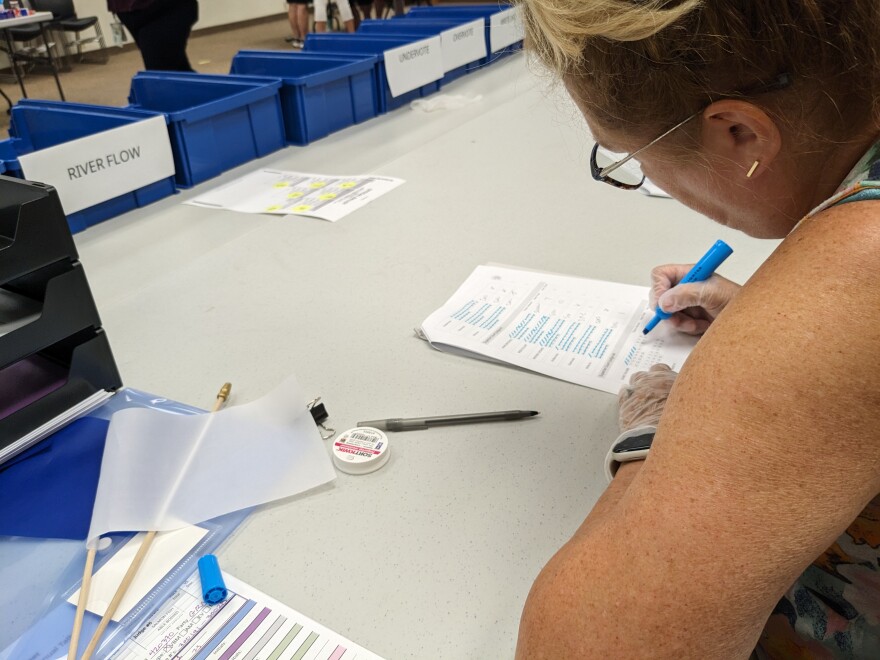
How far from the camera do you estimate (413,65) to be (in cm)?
196

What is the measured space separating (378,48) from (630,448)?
5.81 ft

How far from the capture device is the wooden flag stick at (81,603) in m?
0.49

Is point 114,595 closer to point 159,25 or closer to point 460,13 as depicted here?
point 159,25

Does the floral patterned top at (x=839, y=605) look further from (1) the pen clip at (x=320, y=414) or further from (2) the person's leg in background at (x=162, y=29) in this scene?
(2) the person's leg in background at (x=162, y=29)

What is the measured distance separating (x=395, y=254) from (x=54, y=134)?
0.94 meters

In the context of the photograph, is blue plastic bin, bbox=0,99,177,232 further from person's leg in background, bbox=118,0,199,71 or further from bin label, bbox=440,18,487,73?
bin label, bbox=440,18,487,73

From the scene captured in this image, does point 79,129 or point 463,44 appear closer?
point 79,129

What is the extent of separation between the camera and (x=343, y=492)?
0.64 meters

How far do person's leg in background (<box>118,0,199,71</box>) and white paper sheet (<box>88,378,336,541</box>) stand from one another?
1.89 meters

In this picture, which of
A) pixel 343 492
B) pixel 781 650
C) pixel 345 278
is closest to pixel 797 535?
pixel 781 650

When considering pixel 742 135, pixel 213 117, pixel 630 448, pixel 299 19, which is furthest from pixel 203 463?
pixel 299 19

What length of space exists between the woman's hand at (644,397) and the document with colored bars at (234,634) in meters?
0.34

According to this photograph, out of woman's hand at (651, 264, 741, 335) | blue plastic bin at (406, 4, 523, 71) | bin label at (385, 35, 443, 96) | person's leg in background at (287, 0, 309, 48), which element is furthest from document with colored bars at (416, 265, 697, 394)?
person's leg in background at (287, 0, 309, 48)

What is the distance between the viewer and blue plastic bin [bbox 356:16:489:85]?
223 centimetres
